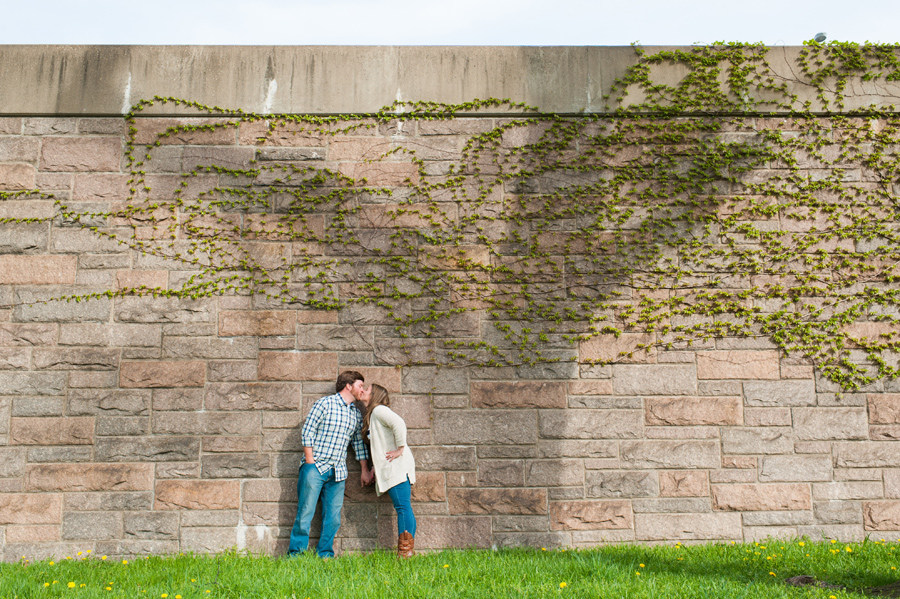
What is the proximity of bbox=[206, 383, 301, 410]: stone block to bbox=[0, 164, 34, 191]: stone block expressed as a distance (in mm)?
2590

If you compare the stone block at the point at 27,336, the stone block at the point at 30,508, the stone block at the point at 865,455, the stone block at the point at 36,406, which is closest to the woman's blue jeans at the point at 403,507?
the stone block at the point at 30,508

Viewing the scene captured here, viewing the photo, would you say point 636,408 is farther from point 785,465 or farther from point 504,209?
point 504,209

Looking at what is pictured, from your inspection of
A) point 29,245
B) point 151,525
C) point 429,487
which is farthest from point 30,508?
point 429,487

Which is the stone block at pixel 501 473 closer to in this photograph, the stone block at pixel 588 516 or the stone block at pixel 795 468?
the stone block at pixel 588 516

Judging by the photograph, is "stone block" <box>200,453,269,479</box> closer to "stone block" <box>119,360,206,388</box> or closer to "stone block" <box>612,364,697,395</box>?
"stone block" <box>119,360,206,388</box>

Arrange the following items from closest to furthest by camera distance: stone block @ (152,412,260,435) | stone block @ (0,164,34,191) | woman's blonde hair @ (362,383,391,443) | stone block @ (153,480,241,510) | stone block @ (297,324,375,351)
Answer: woman's blonde hair @ (362,383,391,443) → stone block @ (153,480,241,510) → stone block @ (152,412,260,435) → stone block @ (297,324,375,351) → stone block @ (0,164,34,191)

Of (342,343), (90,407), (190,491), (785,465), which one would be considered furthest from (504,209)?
(90,407)

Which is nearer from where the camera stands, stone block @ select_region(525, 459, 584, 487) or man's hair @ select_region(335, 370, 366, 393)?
man's hair @ select_region(335, 370, 366, 393)

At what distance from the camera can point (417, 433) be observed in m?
5.31

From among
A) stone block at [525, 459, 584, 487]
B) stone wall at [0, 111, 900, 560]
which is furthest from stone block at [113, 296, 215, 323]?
stone block at [525, 459, 584, 487]

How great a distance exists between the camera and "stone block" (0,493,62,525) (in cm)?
514

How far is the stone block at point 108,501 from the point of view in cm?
517

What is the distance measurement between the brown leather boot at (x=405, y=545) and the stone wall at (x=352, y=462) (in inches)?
14.9

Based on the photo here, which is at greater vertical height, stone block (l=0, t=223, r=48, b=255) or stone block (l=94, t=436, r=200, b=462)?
stone block (l=0, t=223, r=48, b=255)
